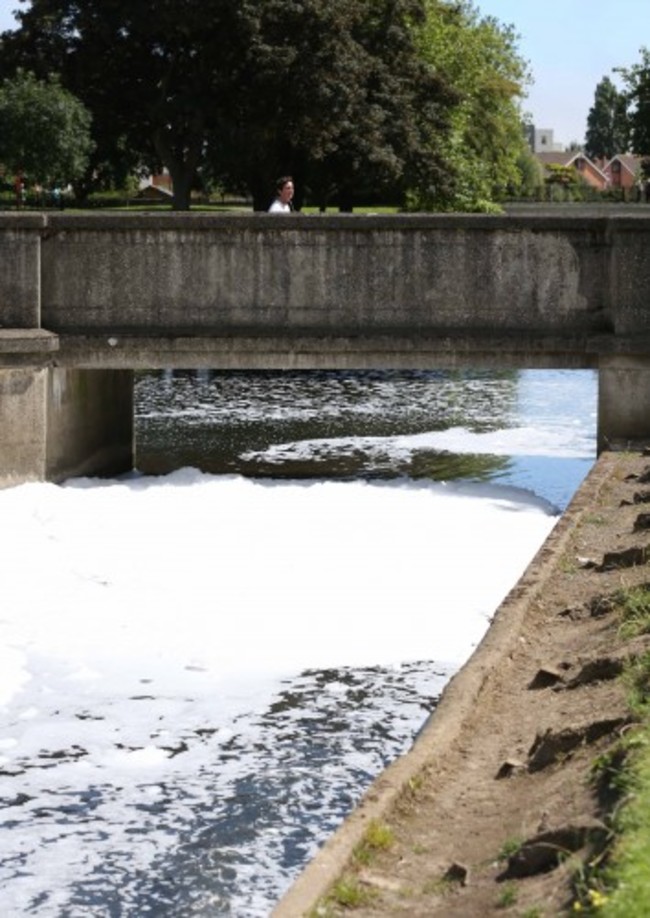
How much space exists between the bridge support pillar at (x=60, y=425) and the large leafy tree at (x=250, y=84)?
81.6 ft

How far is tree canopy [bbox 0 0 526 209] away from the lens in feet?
154

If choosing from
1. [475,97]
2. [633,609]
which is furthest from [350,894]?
[475,97]

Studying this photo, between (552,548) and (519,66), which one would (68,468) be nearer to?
(552,548)

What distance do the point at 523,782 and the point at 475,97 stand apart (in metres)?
64.6

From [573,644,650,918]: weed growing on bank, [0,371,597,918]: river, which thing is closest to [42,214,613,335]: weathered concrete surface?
[0,371,597,918]: river

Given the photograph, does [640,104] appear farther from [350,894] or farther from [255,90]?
[350,894]

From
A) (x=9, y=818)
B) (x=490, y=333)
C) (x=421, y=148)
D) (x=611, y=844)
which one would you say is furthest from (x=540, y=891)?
(x=421, y=148)

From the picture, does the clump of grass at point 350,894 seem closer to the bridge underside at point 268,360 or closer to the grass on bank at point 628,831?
the grass on bank at point 628,831

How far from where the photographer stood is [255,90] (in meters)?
47.5

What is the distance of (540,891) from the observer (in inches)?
250

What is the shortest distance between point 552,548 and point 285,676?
72.6 inches

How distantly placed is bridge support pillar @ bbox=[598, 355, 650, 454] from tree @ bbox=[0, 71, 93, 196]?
2573cm

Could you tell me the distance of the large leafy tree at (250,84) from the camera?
46.9 metres

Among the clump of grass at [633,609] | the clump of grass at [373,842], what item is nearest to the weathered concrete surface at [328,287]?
the clump of grass at [633,609]
